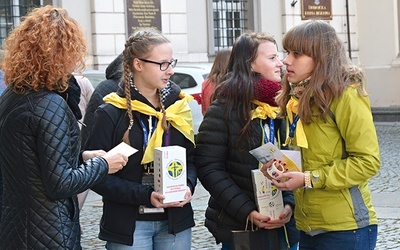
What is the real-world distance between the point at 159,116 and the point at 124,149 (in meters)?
0.44

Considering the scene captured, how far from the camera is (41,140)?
11.6 ft

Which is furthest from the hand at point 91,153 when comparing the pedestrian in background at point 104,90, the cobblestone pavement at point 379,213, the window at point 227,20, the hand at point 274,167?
the window at point 227,20

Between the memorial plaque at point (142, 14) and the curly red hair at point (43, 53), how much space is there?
47.8 ft

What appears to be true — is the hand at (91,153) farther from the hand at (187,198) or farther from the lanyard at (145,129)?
the hand at (187,198)

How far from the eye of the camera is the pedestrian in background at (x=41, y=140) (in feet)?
11.7

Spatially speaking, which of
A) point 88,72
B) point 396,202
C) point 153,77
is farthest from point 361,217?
point 88,72

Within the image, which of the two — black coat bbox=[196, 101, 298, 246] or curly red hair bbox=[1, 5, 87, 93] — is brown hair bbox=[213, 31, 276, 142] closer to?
black coat bbox=[196, 101, 298, 246]

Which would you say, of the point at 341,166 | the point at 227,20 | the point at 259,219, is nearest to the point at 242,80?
the point at 259,219

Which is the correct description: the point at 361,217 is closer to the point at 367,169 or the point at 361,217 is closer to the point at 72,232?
the point at 367,169

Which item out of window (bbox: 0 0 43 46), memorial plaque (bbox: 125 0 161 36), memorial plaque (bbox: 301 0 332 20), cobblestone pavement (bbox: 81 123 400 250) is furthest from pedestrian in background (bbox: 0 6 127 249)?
memorial plaque (bbox: 301 0 332 20)

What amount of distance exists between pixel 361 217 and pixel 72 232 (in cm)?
135

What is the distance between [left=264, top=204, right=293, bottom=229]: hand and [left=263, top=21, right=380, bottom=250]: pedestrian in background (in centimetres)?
35

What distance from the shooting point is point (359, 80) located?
13.1ft

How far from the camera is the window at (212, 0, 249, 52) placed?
2062 cm
